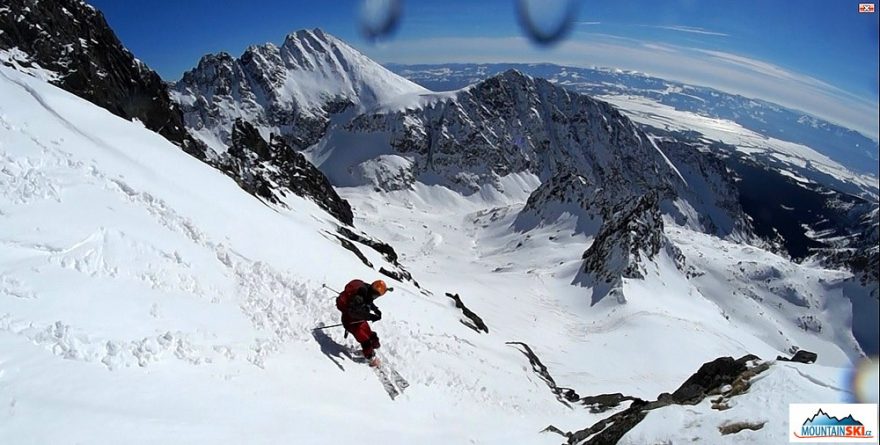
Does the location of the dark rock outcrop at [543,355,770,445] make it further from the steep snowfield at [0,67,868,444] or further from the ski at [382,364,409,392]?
the ski at [382,364,409,392]

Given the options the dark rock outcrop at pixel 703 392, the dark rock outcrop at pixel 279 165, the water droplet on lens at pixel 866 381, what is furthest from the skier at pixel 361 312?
the dark rock outcrop at pixel 279 165

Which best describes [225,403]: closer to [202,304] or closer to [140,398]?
[140,398]

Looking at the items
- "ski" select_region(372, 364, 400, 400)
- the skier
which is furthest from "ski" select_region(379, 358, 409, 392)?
the skier

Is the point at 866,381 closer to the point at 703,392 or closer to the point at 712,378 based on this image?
the point at 703,392

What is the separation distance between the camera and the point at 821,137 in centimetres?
1622

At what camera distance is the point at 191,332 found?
38.5ft

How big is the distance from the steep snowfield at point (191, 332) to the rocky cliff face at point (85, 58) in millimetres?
33228

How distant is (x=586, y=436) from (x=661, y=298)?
75876mm

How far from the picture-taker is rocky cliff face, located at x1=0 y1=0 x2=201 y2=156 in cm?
5172

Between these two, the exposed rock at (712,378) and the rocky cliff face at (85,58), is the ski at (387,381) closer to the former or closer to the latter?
the exposed rock at (712,378)

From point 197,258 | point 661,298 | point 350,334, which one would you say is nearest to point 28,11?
point 197,258

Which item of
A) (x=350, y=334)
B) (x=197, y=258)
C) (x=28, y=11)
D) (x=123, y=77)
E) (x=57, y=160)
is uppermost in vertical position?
(x=28, y=11)

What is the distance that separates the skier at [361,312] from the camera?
48.6ft

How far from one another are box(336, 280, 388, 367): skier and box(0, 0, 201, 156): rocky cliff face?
136ft
